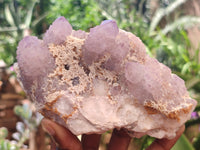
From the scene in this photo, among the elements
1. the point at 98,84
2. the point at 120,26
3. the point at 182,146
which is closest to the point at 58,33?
the point at 98,84

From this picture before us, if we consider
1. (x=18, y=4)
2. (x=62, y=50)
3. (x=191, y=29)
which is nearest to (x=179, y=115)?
(x=62, y=50)

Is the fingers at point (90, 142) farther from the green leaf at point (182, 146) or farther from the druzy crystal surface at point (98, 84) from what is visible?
the green leaf at point (182, 146)

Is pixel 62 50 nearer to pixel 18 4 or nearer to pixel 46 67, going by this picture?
pixel 46 67

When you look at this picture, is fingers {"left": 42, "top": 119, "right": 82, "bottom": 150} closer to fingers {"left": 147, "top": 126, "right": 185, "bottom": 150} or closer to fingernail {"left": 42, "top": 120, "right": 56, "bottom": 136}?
fingernail {"left": 42, "top": 120, "right": 56, "bottom": 136}

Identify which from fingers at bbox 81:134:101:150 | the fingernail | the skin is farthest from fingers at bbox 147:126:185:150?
the fingernail

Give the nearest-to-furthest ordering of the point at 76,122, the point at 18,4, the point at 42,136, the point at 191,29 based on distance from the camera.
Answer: the point at 76,122
the point at 42,136
the point at 191,29
the point at 18,4

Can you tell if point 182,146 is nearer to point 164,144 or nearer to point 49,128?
point 164,144
